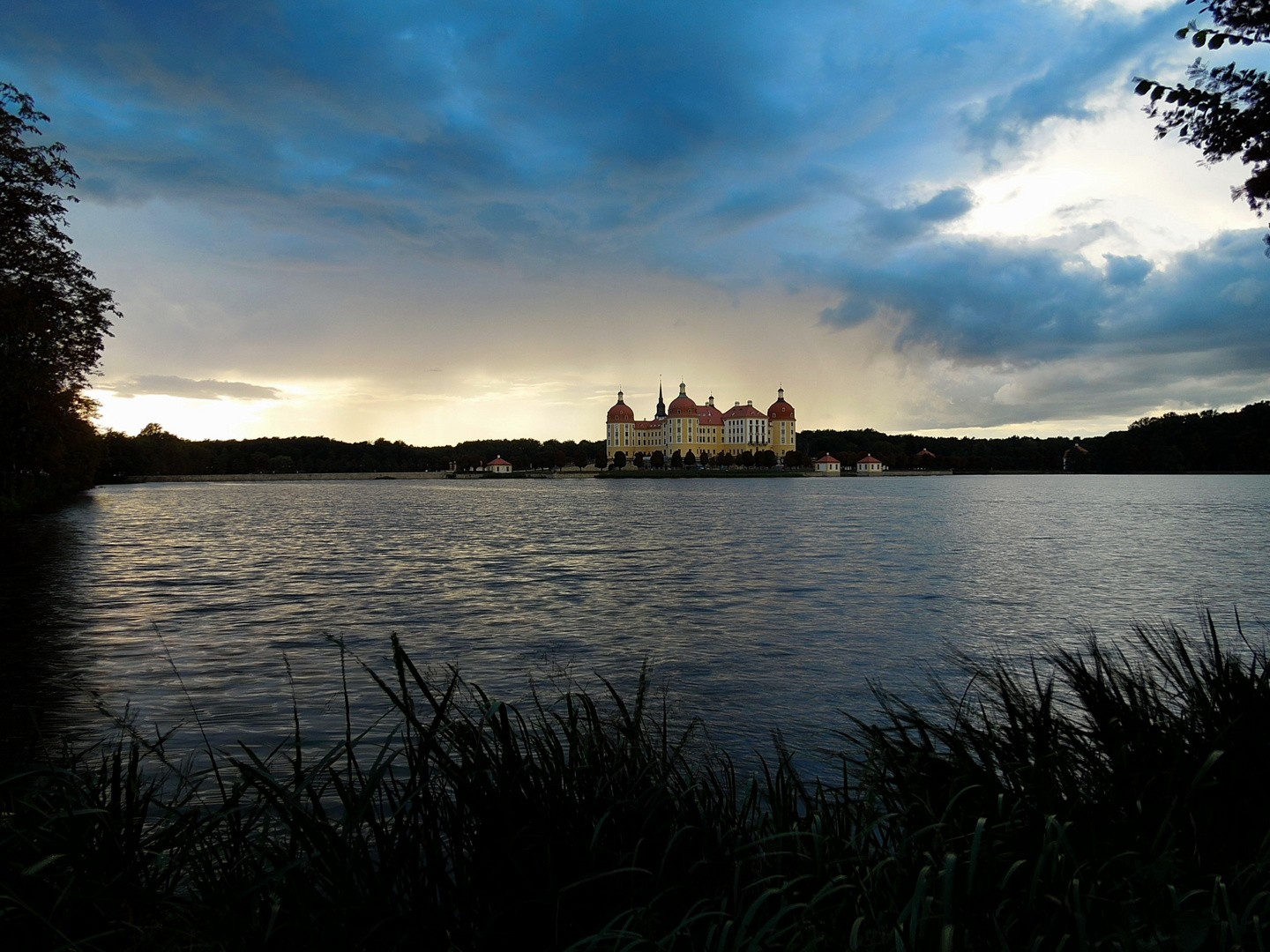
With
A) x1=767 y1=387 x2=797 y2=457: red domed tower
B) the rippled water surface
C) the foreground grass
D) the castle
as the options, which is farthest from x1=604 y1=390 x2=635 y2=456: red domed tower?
the foreground grass

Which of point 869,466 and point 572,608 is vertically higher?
point 869,466

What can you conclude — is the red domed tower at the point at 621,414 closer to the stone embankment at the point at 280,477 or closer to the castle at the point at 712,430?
the castle at the point at 712,430

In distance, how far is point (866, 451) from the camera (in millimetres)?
187625

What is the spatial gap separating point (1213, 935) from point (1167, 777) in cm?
130

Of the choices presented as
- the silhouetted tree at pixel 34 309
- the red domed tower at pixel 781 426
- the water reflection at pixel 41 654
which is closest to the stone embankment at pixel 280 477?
the red domed tower at pixel 781 426

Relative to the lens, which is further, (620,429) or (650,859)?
(620,429)

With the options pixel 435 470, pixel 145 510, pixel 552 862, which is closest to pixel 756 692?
pixel 552 862

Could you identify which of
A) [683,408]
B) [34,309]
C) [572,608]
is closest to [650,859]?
[572,608]

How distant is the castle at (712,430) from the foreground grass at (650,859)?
166m

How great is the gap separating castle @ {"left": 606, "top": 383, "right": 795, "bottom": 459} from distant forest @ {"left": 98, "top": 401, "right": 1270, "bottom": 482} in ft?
29.3

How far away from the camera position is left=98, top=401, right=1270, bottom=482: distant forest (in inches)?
5507

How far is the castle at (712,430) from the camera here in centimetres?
17300

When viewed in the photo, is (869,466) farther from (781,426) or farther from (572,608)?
(572,608)

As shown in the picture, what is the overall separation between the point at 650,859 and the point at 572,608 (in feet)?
39.3
